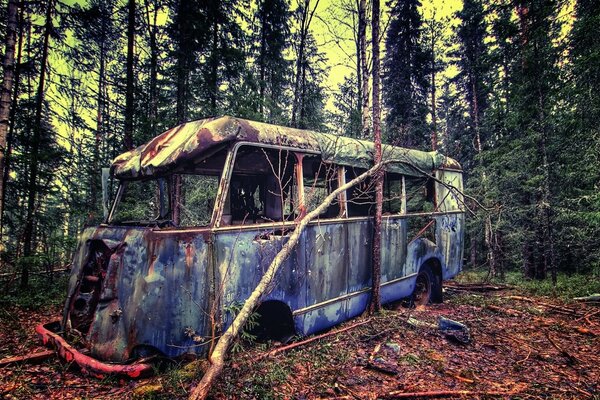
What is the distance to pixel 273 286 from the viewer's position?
394 centimetres

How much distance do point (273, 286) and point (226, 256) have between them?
76cm

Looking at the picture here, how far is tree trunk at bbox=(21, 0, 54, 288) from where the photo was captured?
26.0 ft

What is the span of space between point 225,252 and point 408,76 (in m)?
16.8

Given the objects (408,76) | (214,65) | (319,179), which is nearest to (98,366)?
(319,179)

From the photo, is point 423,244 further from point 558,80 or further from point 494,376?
point 558,80

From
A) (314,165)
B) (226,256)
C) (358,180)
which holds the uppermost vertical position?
(314,165)

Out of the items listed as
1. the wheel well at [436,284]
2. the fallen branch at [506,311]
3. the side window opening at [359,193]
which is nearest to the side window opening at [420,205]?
the wheel well at [436,284]

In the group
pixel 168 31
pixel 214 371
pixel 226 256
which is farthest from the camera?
pixel 168 31

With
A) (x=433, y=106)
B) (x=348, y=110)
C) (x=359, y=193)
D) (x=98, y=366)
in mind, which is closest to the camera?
(x=98, y=366)

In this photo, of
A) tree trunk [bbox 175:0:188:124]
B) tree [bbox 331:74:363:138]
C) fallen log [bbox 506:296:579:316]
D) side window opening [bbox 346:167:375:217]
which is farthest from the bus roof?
tree [bbox 331:74:363:138]

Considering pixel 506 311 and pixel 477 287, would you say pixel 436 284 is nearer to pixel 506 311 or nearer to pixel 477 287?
pixel 506 311

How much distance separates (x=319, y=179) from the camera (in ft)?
21.1

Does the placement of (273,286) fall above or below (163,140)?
below

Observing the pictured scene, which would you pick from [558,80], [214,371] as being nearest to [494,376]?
[214,371]
